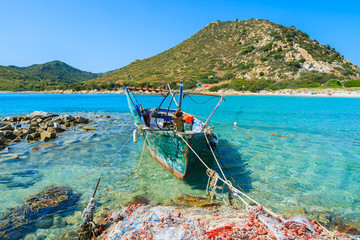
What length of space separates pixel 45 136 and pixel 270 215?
17.3 metres

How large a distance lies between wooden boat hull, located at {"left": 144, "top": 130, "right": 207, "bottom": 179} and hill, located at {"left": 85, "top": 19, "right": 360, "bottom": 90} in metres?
74.7

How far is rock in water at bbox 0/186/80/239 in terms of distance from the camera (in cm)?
574

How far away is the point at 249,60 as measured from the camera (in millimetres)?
102125

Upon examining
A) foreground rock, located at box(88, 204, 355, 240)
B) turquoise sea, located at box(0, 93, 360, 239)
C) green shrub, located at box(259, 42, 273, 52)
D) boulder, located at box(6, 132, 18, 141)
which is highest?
green shrub, located at box(259, 42, 273, 52)

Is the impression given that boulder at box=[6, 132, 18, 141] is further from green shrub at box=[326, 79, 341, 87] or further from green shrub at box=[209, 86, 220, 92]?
green shrub at box=[326, 79, 341, 87]

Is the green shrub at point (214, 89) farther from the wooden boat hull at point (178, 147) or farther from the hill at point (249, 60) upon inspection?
the wooden boat hull at point (178, 147)

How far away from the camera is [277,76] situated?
8094cm

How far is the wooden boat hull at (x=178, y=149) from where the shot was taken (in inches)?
313

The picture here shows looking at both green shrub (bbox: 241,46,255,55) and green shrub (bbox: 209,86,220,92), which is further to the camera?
green shrub (bbox: 241,46,255,55)

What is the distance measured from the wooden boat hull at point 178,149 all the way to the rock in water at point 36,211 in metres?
4.00

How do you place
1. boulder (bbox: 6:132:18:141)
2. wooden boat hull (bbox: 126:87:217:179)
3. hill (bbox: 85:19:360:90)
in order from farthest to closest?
hill (bbox: 85:19:360:90)
boulder (bbox: 6:132:18:141)
wooden boat hull (bbox: 126:87:217:179)

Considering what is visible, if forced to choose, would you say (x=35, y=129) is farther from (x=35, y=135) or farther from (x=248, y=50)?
(x=248, y=50)

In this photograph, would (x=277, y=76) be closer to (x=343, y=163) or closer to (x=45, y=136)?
(x=343, y=163)

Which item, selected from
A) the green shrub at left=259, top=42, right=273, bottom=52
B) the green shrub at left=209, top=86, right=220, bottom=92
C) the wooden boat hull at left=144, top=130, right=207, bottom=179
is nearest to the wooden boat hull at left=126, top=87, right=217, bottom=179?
the wooden boat hull at left=144, top=130, right=207, bottom=179
